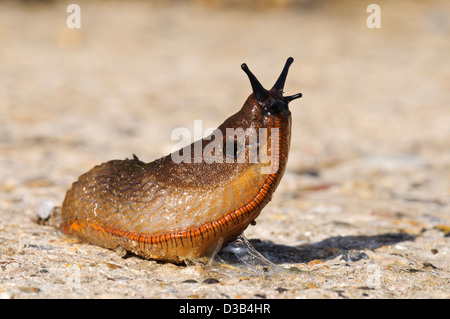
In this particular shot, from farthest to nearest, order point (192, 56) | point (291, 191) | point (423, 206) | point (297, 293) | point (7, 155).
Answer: point (192, 56) → point (7, 155) → point (291, 191) → point (423, 206) → point (297, 293)

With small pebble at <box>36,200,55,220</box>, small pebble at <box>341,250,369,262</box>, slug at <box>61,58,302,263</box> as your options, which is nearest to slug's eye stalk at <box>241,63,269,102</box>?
slug at <box>61,58,302,263</box>

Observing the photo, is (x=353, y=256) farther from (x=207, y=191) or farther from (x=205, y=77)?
(x=205, y=77)

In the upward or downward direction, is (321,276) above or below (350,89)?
below

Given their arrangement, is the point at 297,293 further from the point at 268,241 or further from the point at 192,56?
the point at 192,56

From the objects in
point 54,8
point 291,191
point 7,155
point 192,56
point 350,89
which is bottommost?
point 291,191

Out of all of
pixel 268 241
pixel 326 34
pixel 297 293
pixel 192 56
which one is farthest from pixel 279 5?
pixel 297 293

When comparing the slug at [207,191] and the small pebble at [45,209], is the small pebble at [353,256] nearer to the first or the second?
the slug at [207,191]

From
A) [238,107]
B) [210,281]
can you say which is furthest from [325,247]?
[238,107]
